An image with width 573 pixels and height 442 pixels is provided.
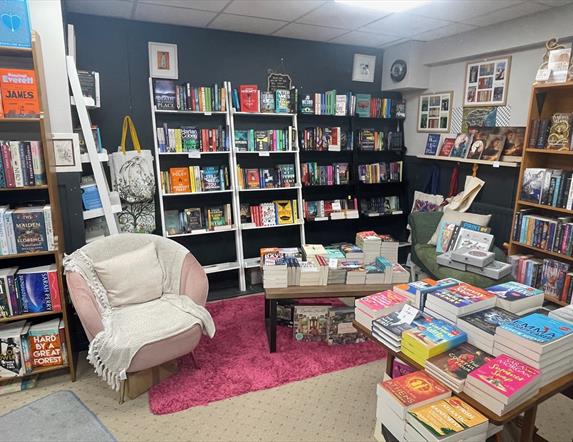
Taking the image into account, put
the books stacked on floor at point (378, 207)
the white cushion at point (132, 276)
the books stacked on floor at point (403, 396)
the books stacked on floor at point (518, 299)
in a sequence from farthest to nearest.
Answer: the books stacked on floor at point (378, 207) → the white cushion at point (132, 276) → the books stacked on floor at point (518, 299) → the books stacked on floor at point (403, 396)

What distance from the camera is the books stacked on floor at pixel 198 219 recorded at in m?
3.97

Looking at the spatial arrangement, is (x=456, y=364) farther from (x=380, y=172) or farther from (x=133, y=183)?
(x=380, y=172)

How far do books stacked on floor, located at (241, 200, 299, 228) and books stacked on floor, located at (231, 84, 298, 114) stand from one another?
1003 millimetres

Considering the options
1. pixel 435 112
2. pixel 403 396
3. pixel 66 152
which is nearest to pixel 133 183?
pixel 66 152

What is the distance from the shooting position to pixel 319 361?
2.84 metres

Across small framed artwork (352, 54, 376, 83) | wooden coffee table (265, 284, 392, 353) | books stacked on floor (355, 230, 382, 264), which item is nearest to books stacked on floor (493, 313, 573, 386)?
wooden coffee table (265, 284, 392, 353)

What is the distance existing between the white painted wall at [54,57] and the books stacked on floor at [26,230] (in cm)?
63

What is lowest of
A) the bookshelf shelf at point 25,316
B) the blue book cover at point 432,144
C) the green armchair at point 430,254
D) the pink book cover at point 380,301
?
the bookshelf shelf at point 25,316

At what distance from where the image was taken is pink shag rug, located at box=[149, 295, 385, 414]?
248 centimetres

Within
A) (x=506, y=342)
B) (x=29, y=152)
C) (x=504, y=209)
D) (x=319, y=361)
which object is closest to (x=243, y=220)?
(x=319, y=361)

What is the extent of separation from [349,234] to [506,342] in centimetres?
342

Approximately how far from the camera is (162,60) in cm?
374

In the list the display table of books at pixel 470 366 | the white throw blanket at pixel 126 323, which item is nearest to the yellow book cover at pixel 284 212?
the white throw blanket at pixel 126 323

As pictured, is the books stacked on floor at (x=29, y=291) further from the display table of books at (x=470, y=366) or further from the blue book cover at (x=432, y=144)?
the blue book cover at (x=432, y=144)
